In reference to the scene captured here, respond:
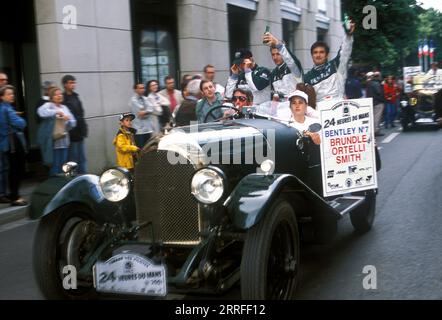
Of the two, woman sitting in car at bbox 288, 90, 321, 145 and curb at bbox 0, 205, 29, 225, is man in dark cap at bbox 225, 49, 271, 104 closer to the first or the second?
woman sitting in car at bbox 288, 90, 321, 145

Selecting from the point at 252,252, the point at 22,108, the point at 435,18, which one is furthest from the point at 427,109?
the point at 435,18

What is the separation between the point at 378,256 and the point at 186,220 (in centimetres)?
211

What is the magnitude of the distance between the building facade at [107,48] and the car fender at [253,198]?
6.97 metres

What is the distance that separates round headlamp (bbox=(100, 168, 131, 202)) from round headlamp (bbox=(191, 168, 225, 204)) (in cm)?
70

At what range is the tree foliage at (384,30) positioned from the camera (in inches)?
920

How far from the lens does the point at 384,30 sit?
25.1m

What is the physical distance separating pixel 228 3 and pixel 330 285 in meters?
13.1

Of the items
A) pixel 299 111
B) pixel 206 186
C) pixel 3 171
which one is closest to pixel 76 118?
pixel 3 171

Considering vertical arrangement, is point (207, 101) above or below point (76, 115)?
above

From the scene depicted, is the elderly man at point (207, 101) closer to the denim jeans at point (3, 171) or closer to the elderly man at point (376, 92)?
the denim jeans at point (3, 171)

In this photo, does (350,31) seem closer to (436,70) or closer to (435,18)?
(436,70)

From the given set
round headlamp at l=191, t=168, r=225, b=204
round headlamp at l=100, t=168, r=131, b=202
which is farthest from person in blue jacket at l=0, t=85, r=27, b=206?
round headlamp at l=191, t=168, r=225, b=204

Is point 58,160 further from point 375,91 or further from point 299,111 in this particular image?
point 375,91

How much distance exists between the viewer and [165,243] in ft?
13.0
